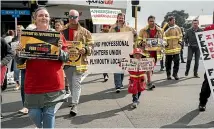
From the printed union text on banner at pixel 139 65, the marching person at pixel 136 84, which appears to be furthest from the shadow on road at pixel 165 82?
the marching person at pixel 136 84

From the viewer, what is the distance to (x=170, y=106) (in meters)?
7.04

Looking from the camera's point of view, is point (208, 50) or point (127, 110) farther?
point (127, 110)

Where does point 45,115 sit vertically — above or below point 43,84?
below

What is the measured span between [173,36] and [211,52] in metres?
4.94

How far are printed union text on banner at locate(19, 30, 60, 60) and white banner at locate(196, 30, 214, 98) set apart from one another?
8.45 ft

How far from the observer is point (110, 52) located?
8164mm

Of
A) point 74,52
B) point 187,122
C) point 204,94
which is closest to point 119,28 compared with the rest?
point 74,52

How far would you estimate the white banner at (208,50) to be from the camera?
5684 millimetres

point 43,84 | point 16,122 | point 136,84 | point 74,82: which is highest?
point 43,84

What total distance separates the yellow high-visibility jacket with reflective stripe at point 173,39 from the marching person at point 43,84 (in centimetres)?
672

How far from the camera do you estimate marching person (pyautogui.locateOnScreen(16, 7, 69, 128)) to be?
419cm

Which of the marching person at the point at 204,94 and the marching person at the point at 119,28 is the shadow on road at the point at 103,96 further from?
the marching person at the point at 204,94

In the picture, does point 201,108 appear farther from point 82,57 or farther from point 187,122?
point 82,57

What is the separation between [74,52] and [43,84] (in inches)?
92.4
